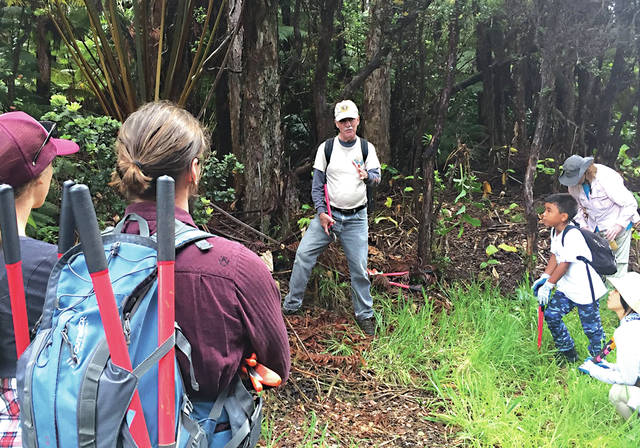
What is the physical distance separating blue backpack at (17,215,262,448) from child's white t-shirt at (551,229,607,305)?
3.88 m

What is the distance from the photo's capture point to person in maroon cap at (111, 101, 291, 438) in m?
1.57

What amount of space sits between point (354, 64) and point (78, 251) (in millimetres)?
7610

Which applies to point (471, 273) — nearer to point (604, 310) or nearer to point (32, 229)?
point (604, 310)

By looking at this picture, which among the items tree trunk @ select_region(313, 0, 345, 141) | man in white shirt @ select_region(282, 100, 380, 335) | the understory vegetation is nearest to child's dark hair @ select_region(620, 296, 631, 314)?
the understory vegetation

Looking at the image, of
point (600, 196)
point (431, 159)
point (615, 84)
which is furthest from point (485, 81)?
point (600, 196)

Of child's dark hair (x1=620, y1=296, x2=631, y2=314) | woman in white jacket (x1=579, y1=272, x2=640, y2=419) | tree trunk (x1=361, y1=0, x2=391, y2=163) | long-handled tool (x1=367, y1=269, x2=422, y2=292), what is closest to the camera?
woman in white jacket (x1=579, y1=272, x2=640, y2=419)

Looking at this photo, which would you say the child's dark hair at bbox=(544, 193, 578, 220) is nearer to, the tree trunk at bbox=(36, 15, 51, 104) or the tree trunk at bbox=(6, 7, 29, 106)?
the tree trunk at bbox=(6, 7, 29, 106)

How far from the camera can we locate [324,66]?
6574mm

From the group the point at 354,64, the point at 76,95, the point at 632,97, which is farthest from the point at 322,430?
the point at 632,97

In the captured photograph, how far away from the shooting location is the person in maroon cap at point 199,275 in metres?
1.57

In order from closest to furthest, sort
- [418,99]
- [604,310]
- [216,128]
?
[604,310], [216,128], [418,99]

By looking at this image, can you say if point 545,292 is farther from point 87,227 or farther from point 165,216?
point 87,227

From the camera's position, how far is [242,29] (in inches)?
245

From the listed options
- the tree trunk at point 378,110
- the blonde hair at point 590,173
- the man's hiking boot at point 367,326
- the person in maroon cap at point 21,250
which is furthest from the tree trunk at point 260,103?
the person in maroon cap at point 21,250
